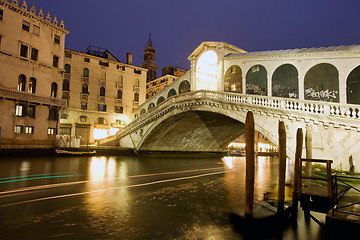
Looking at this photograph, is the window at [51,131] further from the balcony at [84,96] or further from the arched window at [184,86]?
the arched window at [184,86]

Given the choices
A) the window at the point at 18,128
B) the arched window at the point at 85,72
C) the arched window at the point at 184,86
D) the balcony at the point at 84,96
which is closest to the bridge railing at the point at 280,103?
the arched window at the point at 184,86

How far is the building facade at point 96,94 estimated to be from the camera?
2961 centimetres

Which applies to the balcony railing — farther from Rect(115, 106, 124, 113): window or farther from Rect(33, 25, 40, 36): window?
Rect(115, 106, 124, 113): window

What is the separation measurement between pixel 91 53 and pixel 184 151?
775 inches

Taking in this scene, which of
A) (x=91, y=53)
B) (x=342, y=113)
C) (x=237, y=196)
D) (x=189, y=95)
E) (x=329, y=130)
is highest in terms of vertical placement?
(x=91, y=53)

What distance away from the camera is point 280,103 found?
13.0 metres

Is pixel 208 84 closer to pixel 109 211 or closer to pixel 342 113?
pixel 342 113

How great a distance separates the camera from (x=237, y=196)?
7.98 m

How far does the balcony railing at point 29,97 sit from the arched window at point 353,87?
23827 millimetres

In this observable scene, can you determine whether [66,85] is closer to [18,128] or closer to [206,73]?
[18,128]

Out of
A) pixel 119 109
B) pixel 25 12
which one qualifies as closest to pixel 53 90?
pixel 25 12

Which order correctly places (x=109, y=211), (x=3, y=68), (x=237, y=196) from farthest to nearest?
(x=3, y=68)
(x=237, y=196)
(x=109, y=211)

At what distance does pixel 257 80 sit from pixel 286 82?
2.18 m

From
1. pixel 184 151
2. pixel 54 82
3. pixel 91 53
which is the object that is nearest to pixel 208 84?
pixel 184 151
